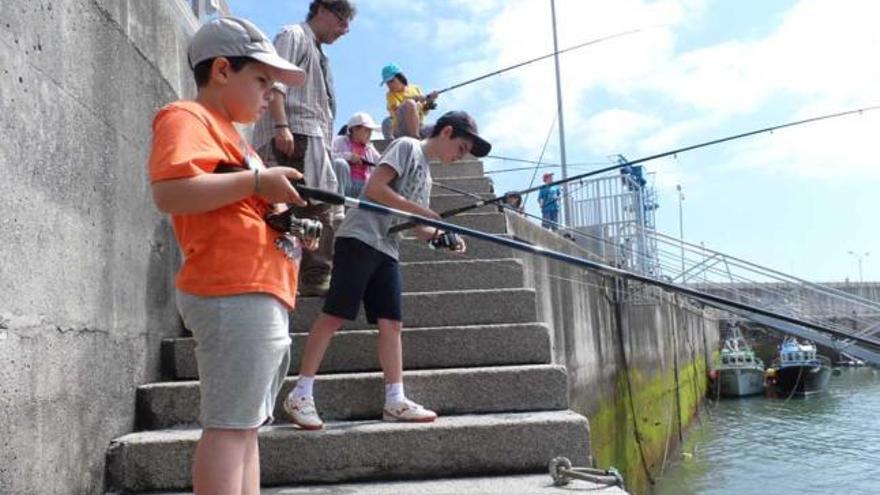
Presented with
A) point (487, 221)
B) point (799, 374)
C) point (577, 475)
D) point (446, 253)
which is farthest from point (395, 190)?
point (799, 374)

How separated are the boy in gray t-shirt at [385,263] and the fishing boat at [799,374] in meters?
26.0

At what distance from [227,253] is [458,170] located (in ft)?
21.9

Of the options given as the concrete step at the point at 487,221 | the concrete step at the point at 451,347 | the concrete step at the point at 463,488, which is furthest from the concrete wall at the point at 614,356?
the concrete step at the point at 463,488

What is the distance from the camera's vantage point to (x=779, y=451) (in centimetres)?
1462

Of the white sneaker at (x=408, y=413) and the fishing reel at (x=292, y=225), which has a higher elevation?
the fishing reel at (x=292, y=225)

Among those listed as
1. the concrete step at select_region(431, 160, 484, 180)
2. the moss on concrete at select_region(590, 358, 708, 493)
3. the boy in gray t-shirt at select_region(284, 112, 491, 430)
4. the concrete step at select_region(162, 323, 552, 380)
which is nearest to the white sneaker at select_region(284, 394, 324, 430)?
the boy in gray t-shirt at select_region(284, 112, 491, 430)

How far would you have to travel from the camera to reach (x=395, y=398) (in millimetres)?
3562

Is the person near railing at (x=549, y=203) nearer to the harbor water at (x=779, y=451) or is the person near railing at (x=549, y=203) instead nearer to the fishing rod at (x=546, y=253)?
the harbor water at (x=779, y=451)

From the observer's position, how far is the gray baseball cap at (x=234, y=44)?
2.10m

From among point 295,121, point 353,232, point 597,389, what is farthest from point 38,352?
point 597,389

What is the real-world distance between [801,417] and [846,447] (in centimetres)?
557

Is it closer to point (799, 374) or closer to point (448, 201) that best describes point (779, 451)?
A: point (448, 201)

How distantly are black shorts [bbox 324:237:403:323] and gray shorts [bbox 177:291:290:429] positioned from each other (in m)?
1.54

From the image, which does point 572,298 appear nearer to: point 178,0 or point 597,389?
point 597,389
